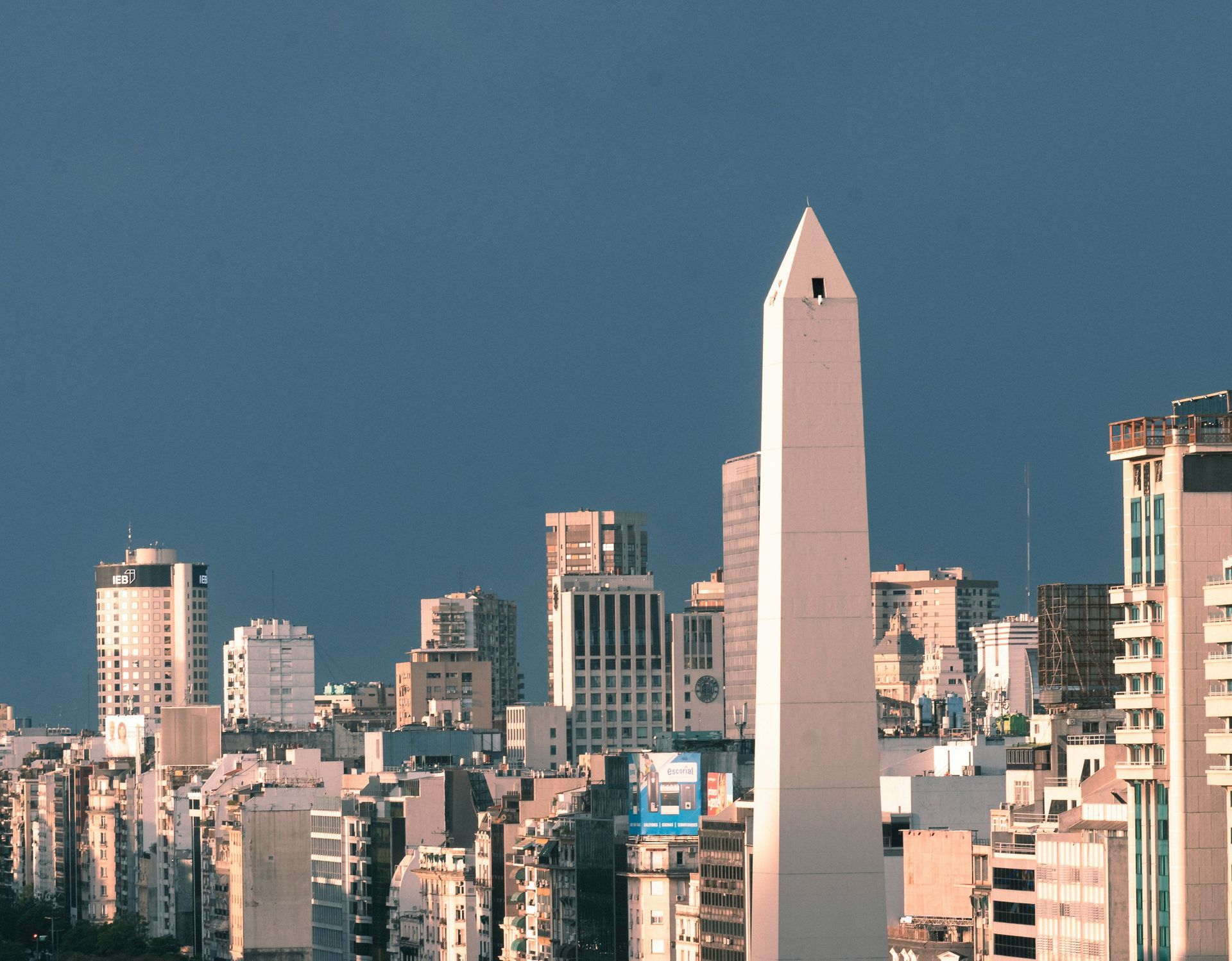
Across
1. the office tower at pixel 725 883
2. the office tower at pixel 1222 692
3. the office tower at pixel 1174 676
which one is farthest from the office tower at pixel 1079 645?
the office tower at pixel 1222 692

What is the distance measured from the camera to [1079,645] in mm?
139125

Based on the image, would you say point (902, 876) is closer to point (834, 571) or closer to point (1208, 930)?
point (1208, 930)

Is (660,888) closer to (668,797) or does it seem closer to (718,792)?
(668,797)

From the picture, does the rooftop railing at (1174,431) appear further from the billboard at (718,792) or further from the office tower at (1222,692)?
the billboard at (718,792)

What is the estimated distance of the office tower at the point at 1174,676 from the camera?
106 m

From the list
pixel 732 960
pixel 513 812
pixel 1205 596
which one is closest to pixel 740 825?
pixel 732 960

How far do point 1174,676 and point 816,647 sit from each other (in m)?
46.3

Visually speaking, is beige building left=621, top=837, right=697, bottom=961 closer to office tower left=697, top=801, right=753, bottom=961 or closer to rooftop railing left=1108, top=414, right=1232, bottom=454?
office tower left=697, top=801, right=753, bottom=961

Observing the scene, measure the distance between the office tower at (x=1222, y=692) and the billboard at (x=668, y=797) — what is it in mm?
39872

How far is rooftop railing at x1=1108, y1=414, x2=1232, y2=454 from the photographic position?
10812 centimetres

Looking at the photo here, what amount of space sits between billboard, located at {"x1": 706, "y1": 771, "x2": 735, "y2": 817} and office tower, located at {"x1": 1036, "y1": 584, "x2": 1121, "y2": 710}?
16.3 m

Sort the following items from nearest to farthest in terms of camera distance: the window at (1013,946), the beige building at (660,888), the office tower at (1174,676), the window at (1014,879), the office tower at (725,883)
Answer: the office tower at (1174,676) < the window at (1013,946) < the window at (1014,879) < the office tower at (725,883) < the beige building at (660,888)

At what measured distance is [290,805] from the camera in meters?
196

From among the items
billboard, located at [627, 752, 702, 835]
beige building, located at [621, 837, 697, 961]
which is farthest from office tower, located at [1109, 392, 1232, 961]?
billboard, located at [627, 752, 702, 835]
